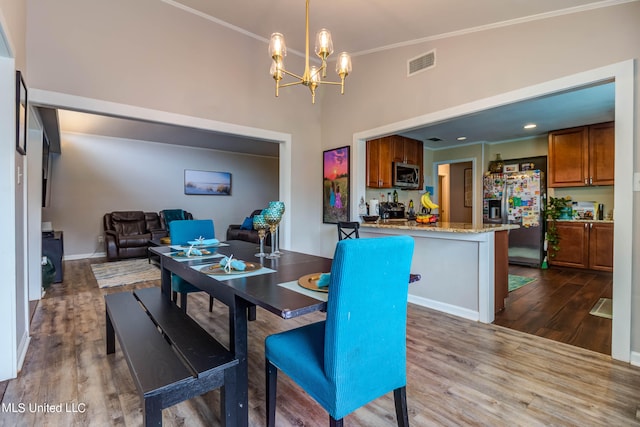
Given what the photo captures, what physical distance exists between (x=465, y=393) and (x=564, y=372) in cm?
78

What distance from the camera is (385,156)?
4.73 m

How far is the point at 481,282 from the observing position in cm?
275

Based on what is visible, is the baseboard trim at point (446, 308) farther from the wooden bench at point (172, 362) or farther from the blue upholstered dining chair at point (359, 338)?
the wooden bench at point (172, 362)

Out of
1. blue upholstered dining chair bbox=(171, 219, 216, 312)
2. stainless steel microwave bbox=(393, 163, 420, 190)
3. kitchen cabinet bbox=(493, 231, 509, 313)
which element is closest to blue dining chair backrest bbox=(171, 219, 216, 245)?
blue upholstered dining chair bbox=(171, 219, 216, 312)

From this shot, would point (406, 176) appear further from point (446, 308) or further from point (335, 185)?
point (446, 308)

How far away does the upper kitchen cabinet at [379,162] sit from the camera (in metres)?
4.51

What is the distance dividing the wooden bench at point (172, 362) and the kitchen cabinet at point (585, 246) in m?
5.71

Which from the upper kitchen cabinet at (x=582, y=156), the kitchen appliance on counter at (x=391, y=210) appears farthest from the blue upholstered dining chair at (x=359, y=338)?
the upper kitchen cabinet at (x=582, y=156)

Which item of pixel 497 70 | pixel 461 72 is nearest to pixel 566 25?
pixel 497 70

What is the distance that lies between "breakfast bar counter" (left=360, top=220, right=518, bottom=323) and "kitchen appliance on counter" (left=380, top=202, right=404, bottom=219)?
1549mm

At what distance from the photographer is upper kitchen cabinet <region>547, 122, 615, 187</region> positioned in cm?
451

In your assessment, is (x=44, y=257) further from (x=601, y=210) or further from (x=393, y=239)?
(x=601, y=210)

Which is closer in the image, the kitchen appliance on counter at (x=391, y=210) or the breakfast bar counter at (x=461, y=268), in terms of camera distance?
the breakfast bar counter at (x=461, y=268)

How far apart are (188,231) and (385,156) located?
3.15 meters
